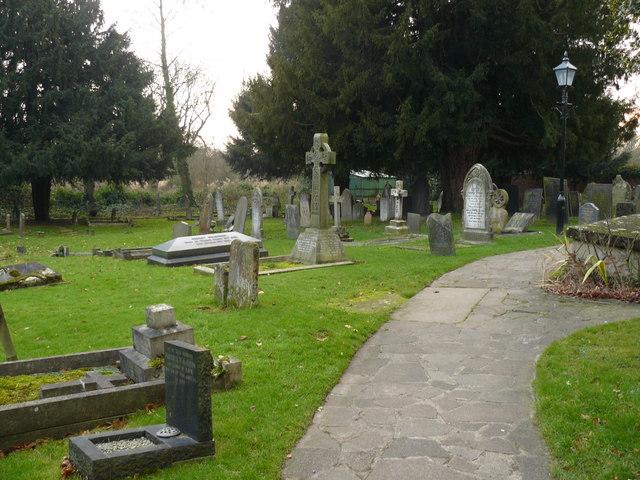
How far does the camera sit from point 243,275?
8.42 metres

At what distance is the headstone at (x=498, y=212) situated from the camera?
2000cm

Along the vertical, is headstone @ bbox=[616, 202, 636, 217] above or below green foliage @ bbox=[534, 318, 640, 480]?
above

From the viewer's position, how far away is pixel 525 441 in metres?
4.47

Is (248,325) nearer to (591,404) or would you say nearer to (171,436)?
(171,436)

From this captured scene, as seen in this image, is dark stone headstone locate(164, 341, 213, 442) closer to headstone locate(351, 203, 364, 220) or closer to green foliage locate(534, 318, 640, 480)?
green foliage locate(534, 318, 640, 480)

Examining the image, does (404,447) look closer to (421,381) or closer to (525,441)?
(525,441)

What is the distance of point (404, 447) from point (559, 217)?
15.7 metres

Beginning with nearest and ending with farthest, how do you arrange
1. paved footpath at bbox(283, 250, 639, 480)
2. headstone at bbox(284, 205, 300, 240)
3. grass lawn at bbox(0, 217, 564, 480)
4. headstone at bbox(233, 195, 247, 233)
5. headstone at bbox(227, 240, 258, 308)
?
paved footpath at bbox(283, 250, 639, 480), grass lawn at bbox(0, 217, 564, 480), headstone at bbox(227, 240, 258, 308), headstone at bbox(233, 195, 247, 233), headstone at bbox(284, 205, 300, 240)

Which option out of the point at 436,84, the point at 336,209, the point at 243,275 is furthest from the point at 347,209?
the point at 243,275

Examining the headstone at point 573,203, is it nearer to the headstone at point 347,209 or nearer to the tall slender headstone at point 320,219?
the headstone at point 347,209

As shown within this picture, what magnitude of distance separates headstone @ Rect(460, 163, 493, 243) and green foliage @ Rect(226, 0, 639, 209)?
6.19 meters

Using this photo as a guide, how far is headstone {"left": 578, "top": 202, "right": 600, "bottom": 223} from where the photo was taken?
18.8 meters

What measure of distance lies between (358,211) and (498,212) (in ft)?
32.5

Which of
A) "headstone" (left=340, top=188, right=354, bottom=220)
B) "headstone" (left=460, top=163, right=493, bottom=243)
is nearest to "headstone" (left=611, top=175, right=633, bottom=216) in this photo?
"headstone" (left=460, top=163, right=493, bottom=243)
